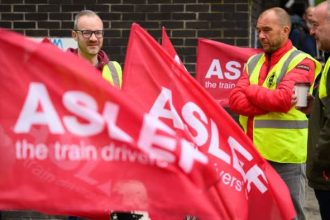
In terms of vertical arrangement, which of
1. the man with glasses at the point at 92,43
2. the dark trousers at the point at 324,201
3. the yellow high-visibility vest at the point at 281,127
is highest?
the man with glasses at the point at 92,43

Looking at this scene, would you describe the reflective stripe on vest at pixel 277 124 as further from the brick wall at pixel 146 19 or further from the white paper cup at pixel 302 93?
the brick wall at pixel 146 19

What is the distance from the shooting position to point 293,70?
642 centimetres

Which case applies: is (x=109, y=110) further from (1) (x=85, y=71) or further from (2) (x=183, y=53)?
(2) (x=183, y=53)

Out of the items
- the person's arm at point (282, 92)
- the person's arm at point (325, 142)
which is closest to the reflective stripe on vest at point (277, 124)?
the person's arm at point (282, 92)

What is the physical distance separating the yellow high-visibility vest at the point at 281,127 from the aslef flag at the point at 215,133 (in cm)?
127

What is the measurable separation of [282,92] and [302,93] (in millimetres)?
358

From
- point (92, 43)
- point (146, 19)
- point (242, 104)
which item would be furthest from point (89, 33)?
point (146, 19)

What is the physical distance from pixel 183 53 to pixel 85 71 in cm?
484

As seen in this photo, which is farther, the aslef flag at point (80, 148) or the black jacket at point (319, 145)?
the black jacket at point (319, 145)

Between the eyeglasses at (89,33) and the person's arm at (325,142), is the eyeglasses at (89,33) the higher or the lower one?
the higher one

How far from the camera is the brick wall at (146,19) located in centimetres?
903

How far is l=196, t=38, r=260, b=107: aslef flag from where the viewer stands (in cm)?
826

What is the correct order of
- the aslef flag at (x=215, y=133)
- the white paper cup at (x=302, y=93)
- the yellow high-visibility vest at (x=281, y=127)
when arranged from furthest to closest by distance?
the yellow high-visibility vest at (x=281, y=127) < the white paper cup at (x=302, y=93) < the aslef flag at (x=215, y=133)

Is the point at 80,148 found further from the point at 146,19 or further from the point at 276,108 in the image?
the point at 146,19
